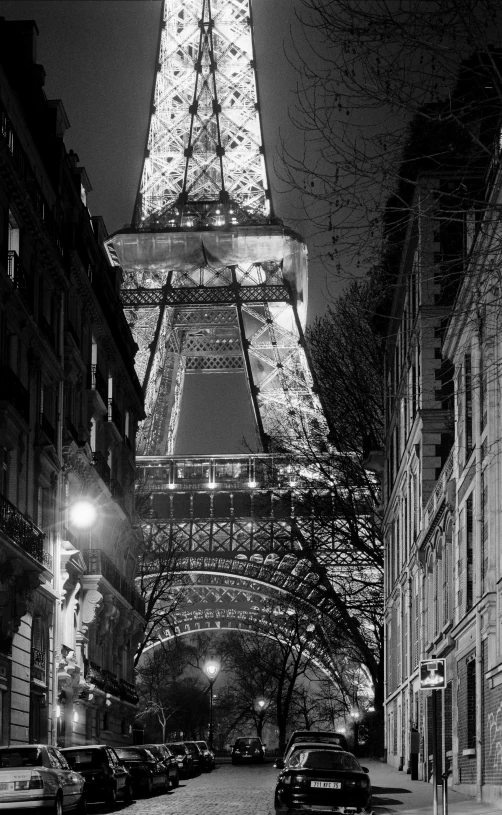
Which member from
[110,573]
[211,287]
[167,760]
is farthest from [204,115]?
[167,760]

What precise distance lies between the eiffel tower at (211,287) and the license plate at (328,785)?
181 feet

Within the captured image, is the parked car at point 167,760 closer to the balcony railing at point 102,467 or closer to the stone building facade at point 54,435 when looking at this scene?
the stone building facade at point 54,435

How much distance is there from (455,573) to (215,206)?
61.7 m

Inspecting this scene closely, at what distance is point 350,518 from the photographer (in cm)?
4662

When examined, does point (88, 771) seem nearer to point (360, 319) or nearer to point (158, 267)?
point (360, 319)

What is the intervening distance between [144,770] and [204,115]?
216ft

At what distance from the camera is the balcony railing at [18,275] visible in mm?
34219

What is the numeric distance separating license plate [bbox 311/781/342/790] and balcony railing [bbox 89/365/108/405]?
2625cm

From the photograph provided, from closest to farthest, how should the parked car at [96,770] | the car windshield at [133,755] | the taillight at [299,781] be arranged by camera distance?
the taillight at [299,781]
the parked car at [96,770]
the car windshield at [133,755]

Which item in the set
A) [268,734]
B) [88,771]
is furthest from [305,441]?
[268,734]

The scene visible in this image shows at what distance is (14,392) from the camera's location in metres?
33.8

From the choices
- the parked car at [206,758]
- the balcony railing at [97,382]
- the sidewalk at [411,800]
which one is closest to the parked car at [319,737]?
the sidewalk at [411,800]

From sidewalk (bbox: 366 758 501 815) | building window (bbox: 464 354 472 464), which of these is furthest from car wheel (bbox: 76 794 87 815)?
building window (bbox: 464 354 472 464)

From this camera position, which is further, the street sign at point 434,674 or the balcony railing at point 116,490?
the balcony railing at point 116,490
